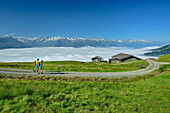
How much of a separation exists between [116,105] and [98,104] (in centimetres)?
134

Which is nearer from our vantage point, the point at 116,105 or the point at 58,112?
the point at 58,112

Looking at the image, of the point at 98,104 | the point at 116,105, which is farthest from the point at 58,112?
the point at 116,105

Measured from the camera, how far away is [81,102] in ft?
26.9

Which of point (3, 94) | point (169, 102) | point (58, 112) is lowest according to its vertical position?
point (169, 102)

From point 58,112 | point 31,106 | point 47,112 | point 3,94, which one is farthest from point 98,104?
point 3,94

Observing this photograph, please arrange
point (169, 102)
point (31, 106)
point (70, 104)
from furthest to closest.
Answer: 1. point (169, 102)
2. point (70, 104)
3. point (31, 106)

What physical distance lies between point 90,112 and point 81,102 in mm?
1474

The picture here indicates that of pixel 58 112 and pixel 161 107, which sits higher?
pixel 58 112

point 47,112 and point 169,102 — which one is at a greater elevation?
point 47,112

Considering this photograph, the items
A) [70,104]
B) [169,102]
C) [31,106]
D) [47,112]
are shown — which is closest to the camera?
[47,112]

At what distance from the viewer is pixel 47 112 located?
21.2 feet

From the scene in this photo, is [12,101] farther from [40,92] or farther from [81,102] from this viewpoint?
[81,102]

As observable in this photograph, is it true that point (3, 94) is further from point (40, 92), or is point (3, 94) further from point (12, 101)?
point (40, 92)

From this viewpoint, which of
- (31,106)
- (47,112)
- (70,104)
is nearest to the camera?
(47,112)
